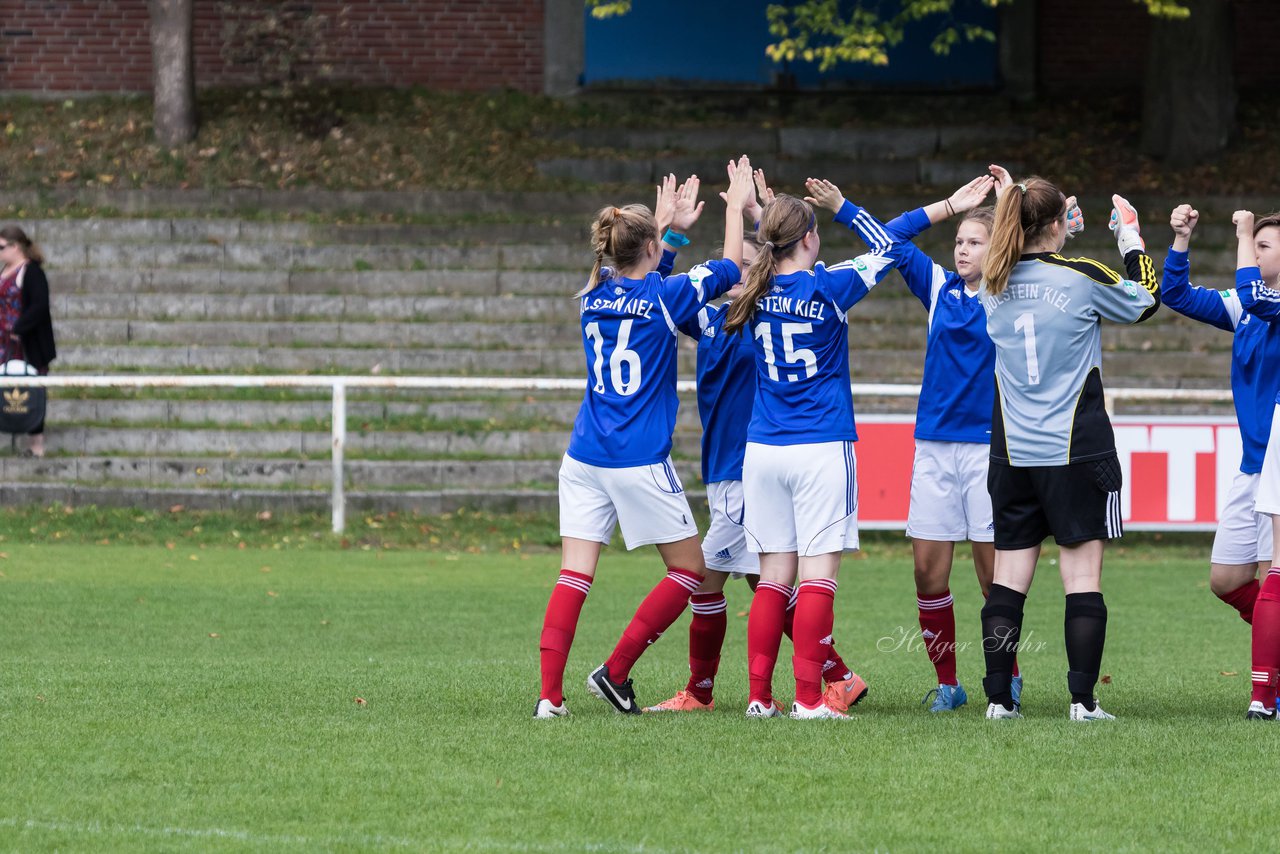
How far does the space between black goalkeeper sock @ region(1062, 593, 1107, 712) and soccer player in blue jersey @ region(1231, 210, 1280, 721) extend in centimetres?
69

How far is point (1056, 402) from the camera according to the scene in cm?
605

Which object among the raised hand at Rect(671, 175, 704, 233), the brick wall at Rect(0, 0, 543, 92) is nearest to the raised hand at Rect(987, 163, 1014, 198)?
the raised hand at Rect(671, 175, 704, 233)

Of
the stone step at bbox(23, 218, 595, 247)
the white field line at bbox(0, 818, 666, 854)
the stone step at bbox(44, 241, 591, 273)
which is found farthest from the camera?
the stone step at bbox(23, 218, 595, 247)

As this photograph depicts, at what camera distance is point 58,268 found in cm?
1805

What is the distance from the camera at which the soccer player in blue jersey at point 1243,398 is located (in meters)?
6.51

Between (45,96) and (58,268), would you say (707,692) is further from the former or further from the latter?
(45,96)

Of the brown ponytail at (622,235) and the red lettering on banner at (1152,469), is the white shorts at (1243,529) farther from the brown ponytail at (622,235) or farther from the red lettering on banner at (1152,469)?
the red lettering on banner at (1152,469)

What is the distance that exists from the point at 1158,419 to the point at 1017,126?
9266 mm

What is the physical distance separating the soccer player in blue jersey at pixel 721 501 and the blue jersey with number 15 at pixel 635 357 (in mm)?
365

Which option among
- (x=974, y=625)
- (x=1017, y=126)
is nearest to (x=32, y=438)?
(x=974, y=625)

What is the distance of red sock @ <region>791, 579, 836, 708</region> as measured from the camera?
20.3ft

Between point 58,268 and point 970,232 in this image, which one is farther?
point 58,268

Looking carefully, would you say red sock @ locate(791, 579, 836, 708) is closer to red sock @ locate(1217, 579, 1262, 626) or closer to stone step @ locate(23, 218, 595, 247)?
red sock @ locate(1217, 579, 1262, 626)

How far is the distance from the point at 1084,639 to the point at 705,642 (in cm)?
159
